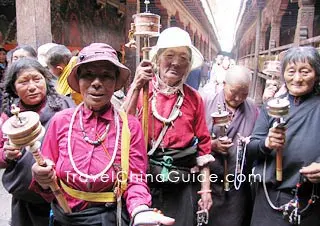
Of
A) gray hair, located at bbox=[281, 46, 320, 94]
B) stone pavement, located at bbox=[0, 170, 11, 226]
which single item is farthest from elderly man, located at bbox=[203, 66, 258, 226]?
stone pavement, located at bbox=[0, 170, 11, 226]

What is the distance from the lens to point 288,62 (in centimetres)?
221

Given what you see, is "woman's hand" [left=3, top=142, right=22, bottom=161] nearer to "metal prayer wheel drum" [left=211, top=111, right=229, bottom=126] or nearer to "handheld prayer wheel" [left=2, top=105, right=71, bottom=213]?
"handheld prayer wheel" [left=2, top=105, right=71, bottom=213]

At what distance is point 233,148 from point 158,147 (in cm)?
76

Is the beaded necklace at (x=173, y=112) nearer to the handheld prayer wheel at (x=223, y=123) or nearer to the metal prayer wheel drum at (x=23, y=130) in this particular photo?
the handheld prayer wheel at (x=223, y=123)

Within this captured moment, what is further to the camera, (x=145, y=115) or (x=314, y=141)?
(x=145, y=115)

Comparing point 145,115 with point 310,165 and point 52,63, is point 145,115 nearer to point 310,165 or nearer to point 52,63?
point 310,165

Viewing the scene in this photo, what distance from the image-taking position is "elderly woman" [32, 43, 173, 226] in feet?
5.63

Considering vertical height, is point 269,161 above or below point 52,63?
below

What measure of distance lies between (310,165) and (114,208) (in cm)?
116

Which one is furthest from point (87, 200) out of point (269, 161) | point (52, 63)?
point (52, 63)

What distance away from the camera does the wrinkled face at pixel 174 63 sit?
239 cm

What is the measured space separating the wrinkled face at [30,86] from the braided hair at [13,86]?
3cm

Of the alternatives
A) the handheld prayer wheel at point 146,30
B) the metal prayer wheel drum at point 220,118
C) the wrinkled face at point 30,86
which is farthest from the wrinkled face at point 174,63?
the wrinkled face at point 30,86

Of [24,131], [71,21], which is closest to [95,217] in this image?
[24,131]
